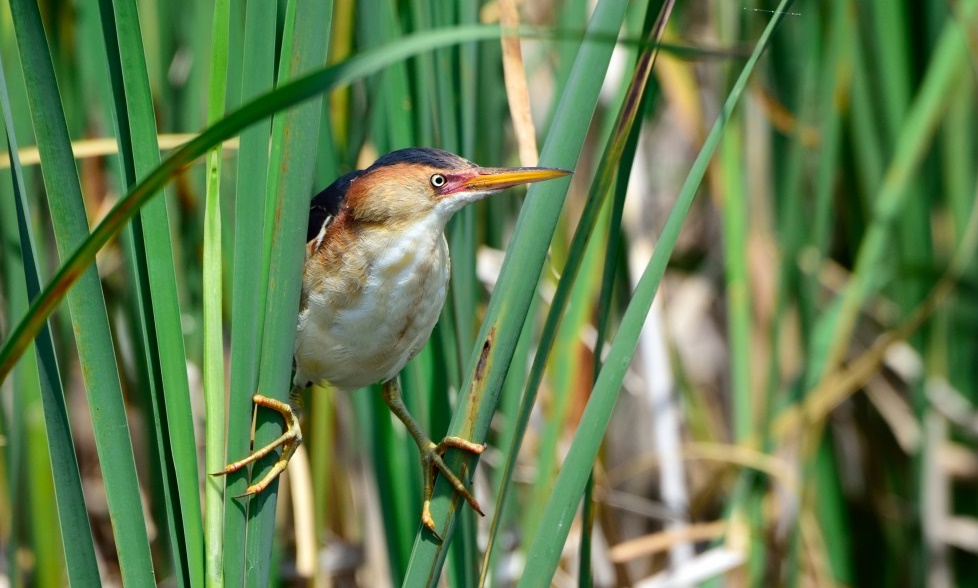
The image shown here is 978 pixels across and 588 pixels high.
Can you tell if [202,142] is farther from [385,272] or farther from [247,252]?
[385,272]

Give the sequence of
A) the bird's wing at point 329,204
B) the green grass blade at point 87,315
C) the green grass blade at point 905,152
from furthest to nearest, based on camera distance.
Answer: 1. the green grass blade at point 905,152
2. the bird's wing at point 329,204
3. the green grass blade at point 87,315

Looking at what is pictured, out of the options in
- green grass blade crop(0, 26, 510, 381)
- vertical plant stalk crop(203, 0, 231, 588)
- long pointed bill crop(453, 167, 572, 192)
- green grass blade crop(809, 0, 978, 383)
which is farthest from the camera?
green grass blade crop(809, 0, 978, 383)

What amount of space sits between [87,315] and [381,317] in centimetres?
47

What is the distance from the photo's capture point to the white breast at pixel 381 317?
1236mm

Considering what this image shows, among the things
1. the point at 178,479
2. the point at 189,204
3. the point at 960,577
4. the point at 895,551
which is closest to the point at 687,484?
the point at 895,551

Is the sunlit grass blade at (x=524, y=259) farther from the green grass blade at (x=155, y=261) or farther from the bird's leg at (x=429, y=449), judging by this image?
the green grass blade at (x=155, y=261)

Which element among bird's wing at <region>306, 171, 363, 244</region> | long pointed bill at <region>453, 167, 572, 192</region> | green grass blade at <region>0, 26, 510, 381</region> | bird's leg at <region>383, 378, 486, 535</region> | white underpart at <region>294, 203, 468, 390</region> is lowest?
bird's leg at <region>383, 378, 486, 535</region>

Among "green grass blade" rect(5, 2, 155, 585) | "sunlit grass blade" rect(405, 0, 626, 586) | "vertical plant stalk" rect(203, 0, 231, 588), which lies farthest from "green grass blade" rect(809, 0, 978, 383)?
"green grass blade" rect(5, 2, 155, 585)

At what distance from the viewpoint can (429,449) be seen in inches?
48.6

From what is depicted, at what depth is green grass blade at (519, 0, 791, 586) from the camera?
2.94 ft

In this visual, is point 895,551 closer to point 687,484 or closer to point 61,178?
point 687,484

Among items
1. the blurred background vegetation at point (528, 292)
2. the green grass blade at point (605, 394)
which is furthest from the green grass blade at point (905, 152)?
the green grass blade at point (605, 394)

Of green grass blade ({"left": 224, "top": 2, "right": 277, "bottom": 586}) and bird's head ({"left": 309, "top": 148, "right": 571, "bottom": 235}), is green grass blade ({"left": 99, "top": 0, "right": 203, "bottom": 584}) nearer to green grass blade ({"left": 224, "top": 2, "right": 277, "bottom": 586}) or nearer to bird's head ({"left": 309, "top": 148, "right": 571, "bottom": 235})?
green grass blade ({"left": 224, "top": 2, "right": 277, "bottom": 586})

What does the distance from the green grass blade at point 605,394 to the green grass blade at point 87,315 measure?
32cm
